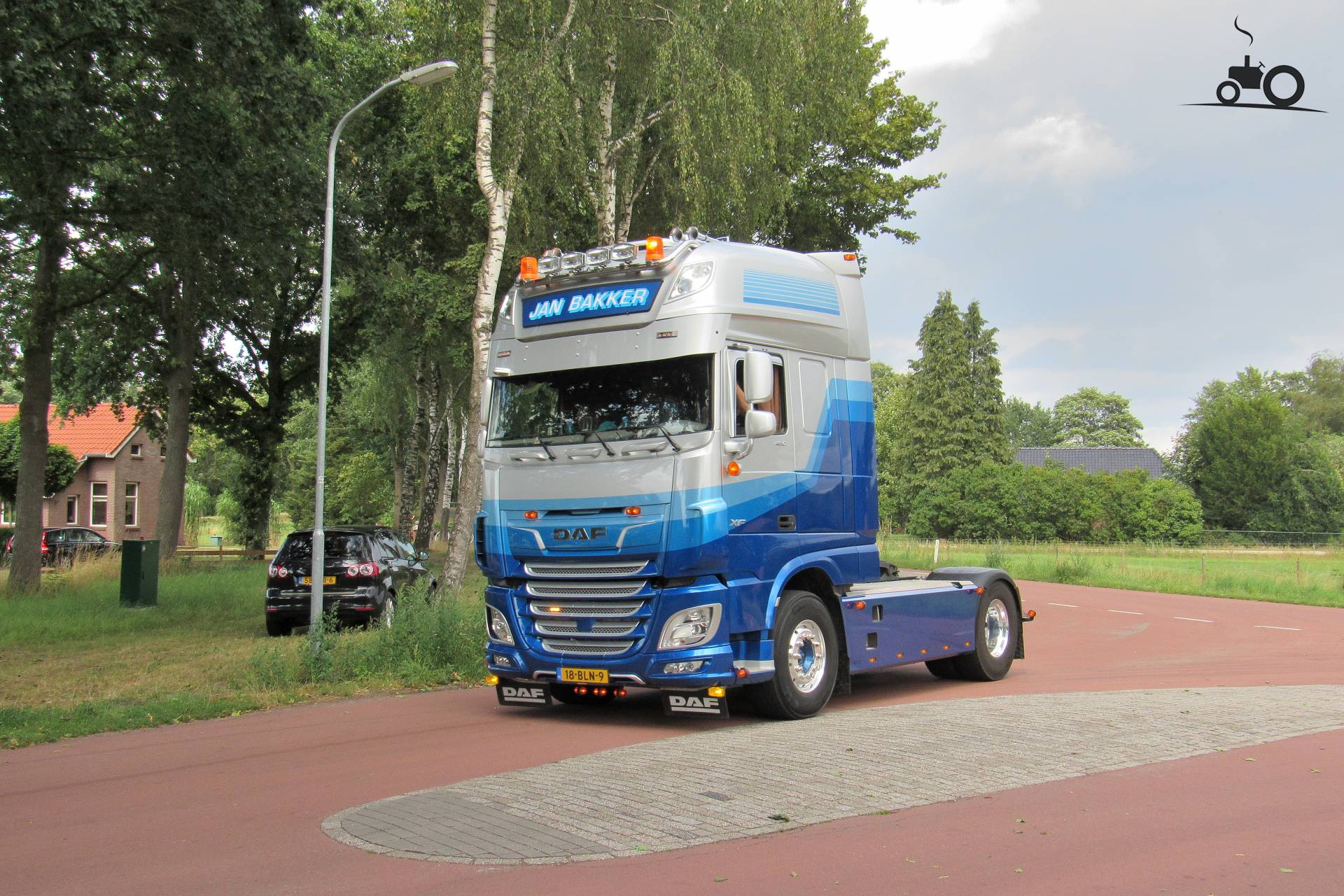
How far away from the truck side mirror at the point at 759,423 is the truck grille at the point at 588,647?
195 cm

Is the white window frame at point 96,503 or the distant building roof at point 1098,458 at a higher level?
the distant building roof at point 1098,458

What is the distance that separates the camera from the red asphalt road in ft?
17.2

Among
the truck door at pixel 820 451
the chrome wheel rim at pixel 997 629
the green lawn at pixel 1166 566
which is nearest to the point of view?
the truck door at pixel 820 451

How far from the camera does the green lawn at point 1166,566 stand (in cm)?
2922

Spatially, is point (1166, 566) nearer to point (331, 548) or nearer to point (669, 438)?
point (331, 548)

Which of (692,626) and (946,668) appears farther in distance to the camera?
(946,668)

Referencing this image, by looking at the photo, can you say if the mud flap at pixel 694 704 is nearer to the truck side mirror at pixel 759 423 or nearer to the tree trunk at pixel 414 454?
the truck side mirror at pixel 759 423

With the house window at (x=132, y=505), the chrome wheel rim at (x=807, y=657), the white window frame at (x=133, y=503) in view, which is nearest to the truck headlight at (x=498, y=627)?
the chrome wheel rim at (x=807, y=657)

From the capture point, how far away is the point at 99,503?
177 ft

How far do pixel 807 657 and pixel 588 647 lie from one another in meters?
1.91

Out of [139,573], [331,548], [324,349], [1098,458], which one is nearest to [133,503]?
[139,573]

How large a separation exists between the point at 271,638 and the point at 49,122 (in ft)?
25.3

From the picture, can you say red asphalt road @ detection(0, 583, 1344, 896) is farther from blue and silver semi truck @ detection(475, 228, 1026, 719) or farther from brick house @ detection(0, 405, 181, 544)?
brick house @ detection(0, 405, 181, 544)

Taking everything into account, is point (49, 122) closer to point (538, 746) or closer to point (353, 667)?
point (353, 667)
